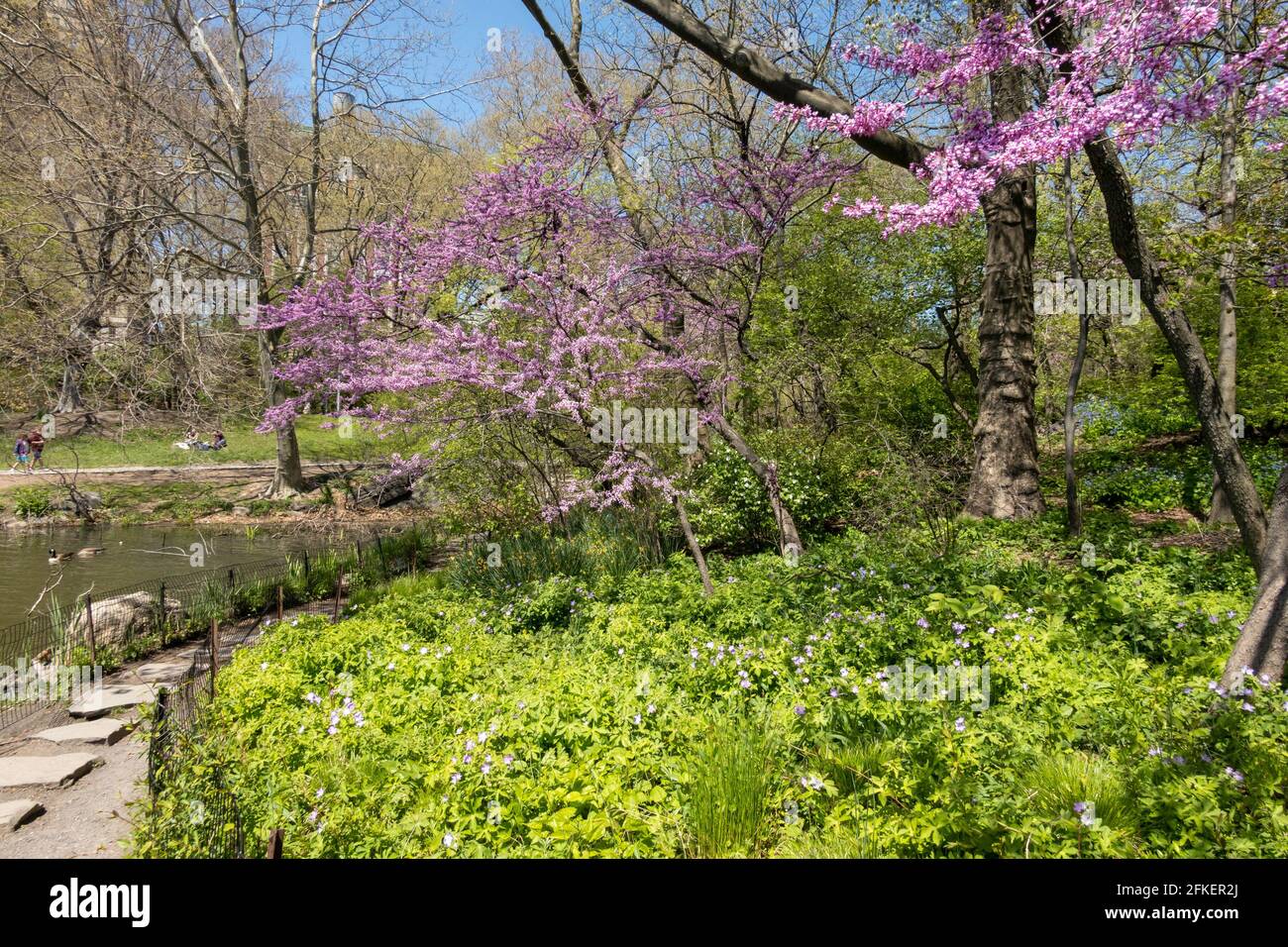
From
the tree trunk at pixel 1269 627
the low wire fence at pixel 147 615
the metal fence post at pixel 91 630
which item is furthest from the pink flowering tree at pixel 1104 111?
the metal fence post at pixel 91 630

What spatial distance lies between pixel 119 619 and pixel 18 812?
4.61m

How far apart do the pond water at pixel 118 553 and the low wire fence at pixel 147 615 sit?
116 cm

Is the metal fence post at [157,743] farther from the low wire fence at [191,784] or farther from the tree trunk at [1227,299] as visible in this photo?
the tree trunk at [1227,299]

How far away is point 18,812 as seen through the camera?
4.56 metres

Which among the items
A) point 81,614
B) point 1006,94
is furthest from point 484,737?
point 1006,94

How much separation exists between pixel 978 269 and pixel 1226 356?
13.6ft

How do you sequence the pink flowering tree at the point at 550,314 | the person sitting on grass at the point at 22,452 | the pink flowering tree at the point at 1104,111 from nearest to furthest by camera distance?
1. the pink flowering tree at the point at 1104,111
2. the pink flowering tree at the point at 550,314
3. the person sitting on grass at the point at 22,452

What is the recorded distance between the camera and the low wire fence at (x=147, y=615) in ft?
23.7

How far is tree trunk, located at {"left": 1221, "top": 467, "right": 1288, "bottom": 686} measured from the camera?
136 inches

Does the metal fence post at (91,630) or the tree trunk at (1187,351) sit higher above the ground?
the tree trunk at (1187,351)

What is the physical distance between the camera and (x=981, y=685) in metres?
3.99

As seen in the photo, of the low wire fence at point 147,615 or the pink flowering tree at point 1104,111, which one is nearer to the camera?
the pink flowering tree at point 1104,111

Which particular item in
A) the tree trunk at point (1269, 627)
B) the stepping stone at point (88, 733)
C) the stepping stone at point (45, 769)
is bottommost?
the stepping stone at point (88, 733)

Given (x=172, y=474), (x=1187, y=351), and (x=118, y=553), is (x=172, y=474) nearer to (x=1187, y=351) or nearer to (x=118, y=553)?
(x=118, y=553)
